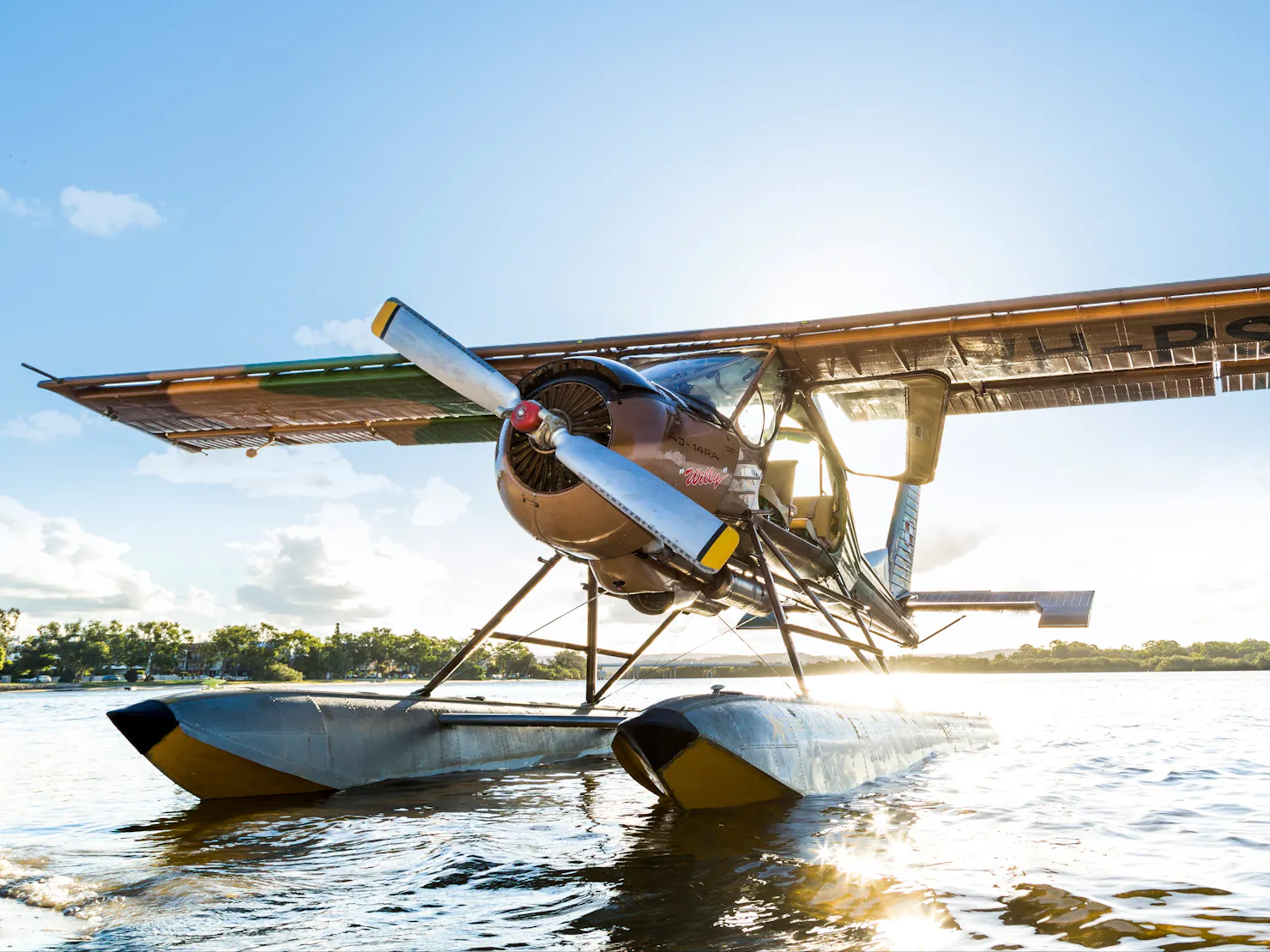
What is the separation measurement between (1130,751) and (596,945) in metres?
10.6

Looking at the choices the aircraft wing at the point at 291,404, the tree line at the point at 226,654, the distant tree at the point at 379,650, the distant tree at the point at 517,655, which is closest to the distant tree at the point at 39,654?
the tree line at the point at 226,654

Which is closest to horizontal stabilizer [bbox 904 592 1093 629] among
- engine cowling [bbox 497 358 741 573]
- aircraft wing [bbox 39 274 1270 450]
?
aircraft wing [bbox 39 274 1270 450]

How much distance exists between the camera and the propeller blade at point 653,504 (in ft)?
17.7

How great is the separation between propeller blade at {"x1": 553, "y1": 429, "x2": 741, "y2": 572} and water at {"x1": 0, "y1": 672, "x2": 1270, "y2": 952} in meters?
1.74

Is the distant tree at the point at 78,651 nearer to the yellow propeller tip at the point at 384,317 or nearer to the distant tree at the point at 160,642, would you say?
the distant tree at the point at 160,642

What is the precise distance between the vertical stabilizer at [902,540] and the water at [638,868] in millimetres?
5793

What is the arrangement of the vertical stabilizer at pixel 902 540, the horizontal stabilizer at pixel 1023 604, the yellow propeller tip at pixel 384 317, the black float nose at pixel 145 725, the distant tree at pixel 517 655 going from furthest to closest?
the vertical stabilizer at pixel 902 540 → the horizontal stabilizer at pixel 1023 604 → the distant tree at pixel 517 655 → the yellow propeller tip at pixel 384 317 → the black float nose at pixel 145 725

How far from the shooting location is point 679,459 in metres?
6.21

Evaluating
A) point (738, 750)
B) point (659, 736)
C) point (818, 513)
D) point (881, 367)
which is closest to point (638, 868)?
point (659, 736)

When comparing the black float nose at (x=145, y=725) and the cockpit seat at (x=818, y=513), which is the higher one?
the cockpit seat at (x=818, y=513)

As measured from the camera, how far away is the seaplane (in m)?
5.88

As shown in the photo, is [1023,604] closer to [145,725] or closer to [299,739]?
[299,739]

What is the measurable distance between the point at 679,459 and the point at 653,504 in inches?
32.8

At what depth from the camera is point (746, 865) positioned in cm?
427
